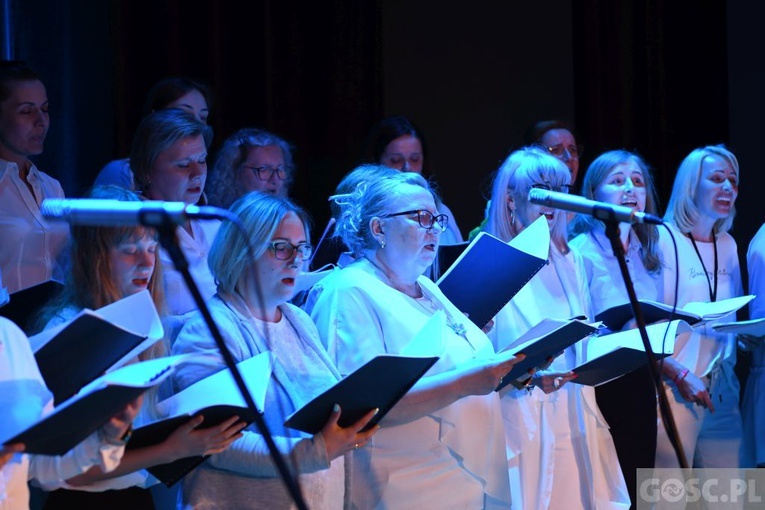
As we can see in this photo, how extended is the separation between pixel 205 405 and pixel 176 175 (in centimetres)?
123

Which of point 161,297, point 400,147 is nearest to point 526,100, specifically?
point 400,147

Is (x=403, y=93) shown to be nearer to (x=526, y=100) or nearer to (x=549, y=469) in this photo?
(x=526, y=100)

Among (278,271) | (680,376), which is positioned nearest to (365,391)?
(278,271)

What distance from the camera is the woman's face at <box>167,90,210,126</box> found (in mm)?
3867

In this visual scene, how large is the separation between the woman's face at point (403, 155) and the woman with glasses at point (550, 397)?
1.52 feet

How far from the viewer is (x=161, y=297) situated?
277cm

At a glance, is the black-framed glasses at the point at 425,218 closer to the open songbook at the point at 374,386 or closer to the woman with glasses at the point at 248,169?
the open songbook at the point at 374,386

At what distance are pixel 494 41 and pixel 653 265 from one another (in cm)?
185

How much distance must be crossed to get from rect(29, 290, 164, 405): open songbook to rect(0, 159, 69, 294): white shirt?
1193 millimetres

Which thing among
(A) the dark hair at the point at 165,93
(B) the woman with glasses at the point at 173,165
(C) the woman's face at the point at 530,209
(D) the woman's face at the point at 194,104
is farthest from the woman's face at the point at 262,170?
(C) the woman's face at the point at 530,209

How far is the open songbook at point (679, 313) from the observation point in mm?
3783

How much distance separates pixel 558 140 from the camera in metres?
4.84

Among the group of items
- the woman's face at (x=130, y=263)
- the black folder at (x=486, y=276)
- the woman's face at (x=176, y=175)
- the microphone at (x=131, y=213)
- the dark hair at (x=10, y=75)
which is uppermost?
the dark hair at (x=10, y=75)

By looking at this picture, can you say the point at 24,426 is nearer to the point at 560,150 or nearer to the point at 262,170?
the point at 262,170
